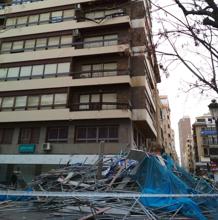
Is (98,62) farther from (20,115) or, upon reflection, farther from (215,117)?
(215,117)

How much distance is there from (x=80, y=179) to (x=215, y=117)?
554cm

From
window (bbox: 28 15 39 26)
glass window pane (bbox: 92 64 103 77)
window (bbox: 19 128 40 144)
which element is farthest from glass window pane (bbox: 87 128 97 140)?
window (bbox: 28 15 39 26)

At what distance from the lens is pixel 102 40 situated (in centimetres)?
2720

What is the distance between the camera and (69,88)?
2567 centimetres

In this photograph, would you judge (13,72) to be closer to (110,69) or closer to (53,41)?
(53,41)

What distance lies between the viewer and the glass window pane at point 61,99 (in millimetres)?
25648

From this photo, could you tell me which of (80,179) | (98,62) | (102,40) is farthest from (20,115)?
(80,179)

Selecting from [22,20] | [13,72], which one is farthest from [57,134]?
[22,20]

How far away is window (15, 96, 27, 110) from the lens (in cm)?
2678

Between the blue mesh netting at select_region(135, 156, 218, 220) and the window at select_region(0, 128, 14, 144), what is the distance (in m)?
19.5

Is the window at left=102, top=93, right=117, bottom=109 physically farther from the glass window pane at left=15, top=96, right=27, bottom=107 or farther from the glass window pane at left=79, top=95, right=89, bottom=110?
the glass window pane at left=15, top=96, right=27, bottom=107

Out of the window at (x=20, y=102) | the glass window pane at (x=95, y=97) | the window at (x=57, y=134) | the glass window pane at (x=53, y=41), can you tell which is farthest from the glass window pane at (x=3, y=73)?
the glass window pane at (x=95, y=97)

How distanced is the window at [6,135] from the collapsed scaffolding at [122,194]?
15426mm

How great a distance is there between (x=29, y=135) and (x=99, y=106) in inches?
282
